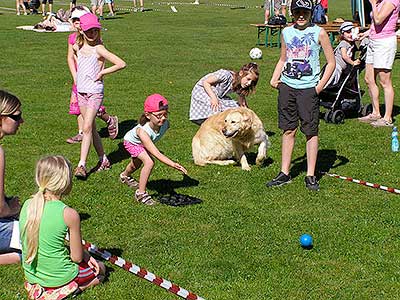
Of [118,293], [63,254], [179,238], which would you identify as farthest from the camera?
[179,238]

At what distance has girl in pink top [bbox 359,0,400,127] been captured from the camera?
411 inches

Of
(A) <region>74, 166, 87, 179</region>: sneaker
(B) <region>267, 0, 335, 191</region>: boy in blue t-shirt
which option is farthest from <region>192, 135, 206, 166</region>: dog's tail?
(A) <region>74, 166, 87, 179</region>: sneaker

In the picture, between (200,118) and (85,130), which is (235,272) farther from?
(200,118)

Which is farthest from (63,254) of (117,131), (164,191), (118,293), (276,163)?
(117,131)

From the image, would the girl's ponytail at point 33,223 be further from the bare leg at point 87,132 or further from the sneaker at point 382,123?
the sneaker at point 382,123

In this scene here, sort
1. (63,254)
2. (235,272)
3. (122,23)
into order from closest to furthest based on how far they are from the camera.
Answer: (63,254) → (235,272) → (122,23)

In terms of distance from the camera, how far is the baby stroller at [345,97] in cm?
1109

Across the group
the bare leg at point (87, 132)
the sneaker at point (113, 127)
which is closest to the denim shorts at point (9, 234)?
the bare leg at point (87, 132)

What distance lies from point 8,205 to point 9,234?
0.25 m

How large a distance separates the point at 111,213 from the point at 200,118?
10.4ft

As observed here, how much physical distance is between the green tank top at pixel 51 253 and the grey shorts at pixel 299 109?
3626 mm

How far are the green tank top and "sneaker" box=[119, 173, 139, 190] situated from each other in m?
2.90

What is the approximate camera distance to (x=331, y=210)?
22.9 feet

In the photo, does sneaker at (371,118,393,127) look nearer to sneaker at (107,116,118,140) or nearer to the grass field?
the grass field
